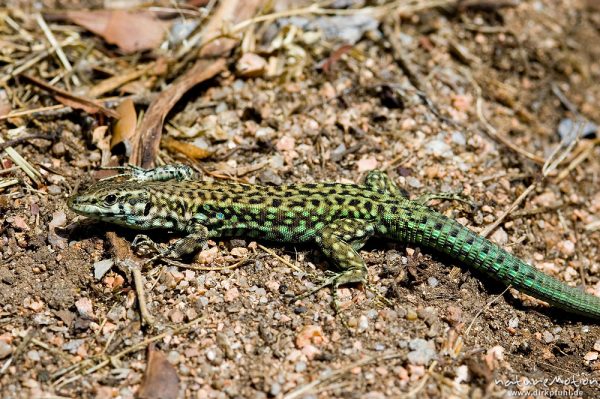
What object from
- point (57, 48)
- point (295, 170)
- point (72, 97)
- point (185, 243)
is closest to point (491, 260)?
point (295, 170)

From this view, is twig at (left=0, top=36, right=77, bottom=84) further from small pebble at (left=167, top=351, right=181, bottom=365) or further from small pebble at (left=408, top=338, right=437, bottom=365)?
small pebble at (left=408, top=338, right=437, bottom=365)

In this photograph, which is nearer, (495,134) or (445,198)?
(445,198)

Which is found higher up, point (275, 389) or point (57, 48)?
point (57, 48)

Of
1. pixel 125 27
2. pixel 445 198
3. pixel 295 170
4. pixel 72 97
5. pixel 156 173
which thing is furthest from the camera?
pixel 125 27

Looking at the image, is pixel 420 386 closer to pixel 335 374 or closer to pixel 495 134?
pixel 335 374

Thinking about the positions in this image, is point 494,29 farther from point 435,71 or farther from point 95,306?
point 95,306

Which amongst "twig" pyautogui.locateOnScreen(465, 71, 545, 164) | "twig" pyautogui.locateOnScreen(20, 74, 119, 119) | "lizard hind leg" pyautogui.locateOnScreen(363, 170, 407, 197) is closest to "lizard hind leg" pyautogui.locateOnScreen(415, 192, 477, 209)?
"lizard hind leg" pyautogui.locateOnScreen(363, 170, 407, 197)

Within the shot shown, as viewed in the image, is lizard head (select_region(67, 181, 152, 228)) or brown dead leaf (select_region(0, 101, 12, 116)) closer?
lizard head (select_region(67, 181, 152, 228))
